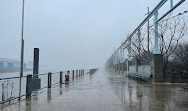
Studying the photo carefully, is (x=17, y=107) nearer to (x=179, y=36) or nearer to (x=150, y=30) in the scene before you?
(x=179, y=36)

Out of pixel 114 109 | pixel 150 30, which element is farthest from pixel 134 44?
pixel 114 109

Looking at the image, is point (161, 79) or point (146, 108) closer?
point (146, 108)

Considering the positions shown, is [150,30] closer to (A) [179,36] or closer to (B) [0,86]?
(A) [179,36]

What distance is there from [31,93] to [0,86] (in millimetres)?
2321

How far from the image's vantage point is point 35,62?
1292cm

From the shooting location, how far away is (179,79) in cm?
1614

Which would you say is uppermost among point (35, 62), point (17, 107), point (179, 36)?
point (179, 36)

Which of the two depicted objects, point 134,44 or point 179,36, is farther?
point 134,44

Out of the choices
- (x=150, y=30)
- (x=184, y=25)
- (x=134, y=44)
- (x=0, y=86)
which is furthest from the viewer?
(x=134, y=44)

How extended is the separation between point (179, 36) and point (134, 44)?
30.3 ft

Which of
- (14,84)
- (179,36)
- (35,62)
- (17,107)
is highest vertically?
(179,36)

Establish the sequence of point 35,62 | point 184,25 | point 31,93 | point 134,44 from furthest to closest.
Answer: point 134,44, point 184,25, point 35,62, point 31,93

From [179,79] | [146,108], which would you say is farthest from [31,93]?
[179,79]

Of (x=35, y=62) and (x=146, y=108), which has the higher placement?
(x=35, y=62)
